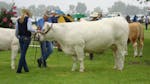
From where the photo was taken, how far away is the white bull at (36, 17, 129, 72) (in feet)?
50.0

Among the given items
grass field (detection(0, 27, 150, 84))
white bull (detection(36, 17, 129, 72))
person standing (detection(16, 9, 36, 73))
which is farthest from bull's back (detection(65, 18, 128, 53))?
person standing (detection(16, 9, 36, 73))

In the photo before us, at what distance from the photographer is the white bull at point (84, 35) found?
1524 centimetres

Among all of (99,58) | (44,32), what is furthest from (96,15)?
(44,32)

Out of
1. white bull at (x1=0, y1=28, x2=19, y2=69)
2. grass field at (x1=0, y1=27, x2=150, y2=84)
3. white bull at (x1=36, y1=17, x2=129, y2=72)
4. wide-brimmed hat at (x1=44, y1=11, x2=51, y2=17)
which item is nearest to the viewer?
grass field at (x1=0, y1=27, x2=150, y2=84)

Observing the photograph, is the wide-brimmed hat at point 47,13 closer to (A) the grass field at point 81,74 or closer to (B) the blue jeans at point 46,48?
(B) the blue jeans at point 46,48

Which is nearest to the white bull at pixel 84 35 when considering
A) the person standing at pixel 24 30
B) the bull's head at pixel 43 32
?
the bull's head at pixel 43 32

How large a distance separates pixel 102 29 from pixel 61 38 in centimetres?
147

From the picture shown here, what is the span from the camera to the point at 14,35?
16.0 meters

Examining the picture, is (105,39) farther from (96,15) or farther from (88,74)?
(96,15)

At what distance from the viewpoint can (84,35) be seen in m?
15.3

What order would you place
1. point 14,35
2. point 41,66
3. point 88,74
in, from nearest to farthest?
point 88,74, point 14,35, point 41,66

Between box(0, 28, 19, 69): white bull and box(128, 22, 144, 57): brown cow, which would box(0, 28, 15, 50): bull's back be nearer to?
box(0, 28, 19, 69): white bull

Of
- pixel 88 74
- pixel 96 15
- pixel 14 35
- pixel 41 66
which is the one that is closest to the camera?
pixel 88 74

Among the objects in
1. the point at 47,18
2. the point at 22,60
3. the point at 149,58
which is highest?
the point at 47,18
